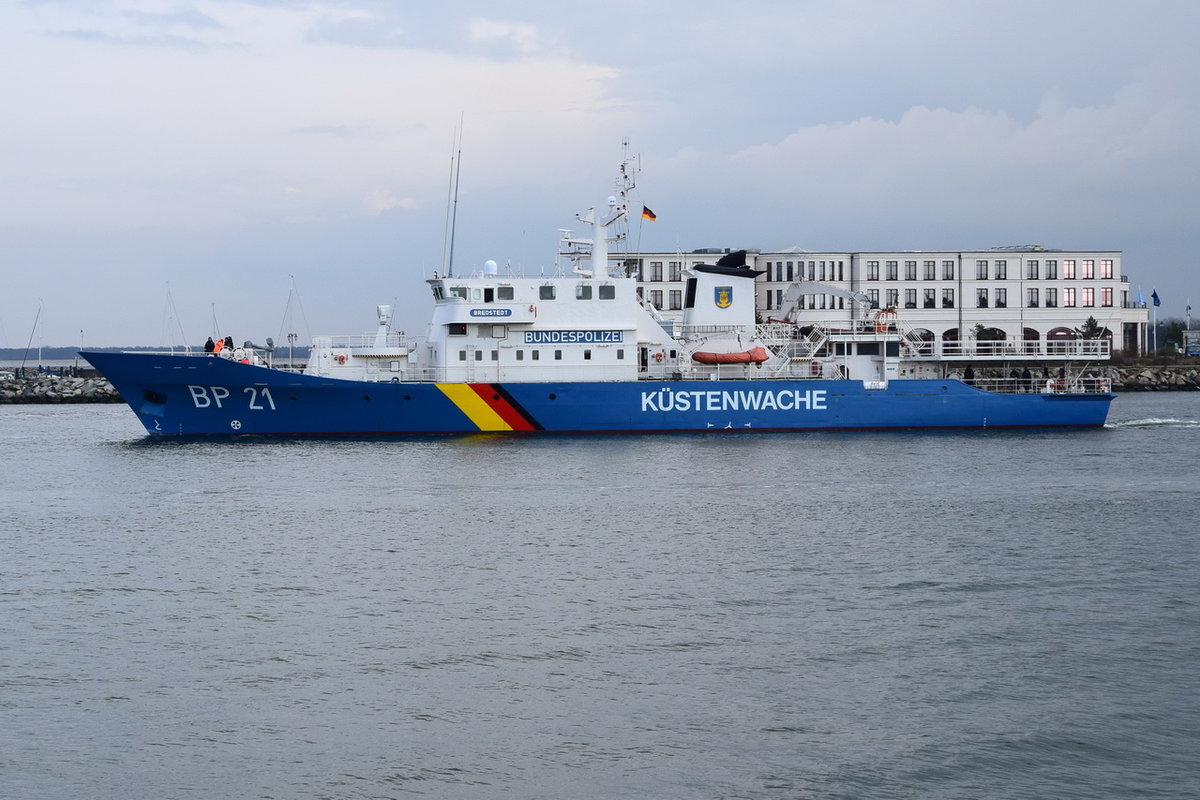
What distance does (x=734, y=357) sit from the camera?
118 feet

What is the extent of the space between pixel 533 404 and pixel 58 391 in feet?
137

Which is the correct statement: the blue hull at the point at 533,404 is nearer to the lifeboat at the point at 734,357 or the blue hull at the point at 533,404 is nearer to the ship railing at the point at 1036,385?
the ship railing at the point at 1036,385

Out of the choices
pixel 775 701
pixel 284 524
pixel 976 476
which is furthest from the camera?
pixel 976 476

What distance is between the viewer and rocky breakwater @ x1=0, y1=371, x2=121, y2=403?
63.9 m

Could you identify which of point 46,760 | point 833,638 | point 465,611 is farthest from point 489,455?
point 46,760

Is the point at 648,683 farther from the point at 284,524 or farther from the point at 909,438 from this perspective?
the point at 909,438

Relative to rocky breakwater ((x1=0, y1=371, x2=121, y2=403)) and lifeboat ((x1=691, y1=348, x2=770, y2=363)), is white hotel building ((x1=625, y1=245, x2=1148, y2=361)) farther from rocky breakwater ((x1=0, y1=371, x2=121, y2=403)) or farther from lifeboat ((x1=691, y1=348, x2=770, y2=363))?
rocky breakwater ((x1=0, y1=371, x2=121, y2=403))

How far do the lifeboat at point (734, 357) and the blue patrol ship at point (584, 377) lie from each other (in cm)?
4

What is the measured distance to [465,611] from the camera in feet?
47.1

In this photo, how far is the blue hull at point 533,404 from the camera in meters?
33.3

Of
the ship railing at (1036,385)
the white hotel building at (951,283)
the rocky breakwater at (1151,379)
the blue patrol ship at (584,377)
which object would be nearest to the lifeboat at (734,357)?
the blue patrol ship at (584,377)

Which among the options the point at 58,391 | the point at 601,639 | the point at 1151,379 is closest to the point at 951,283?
the point at 1151,379

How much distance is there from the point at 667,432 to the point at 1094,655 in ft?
76.7

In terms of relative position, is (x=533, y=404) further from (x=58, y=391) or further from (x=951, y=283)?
(x=58, y=391)
